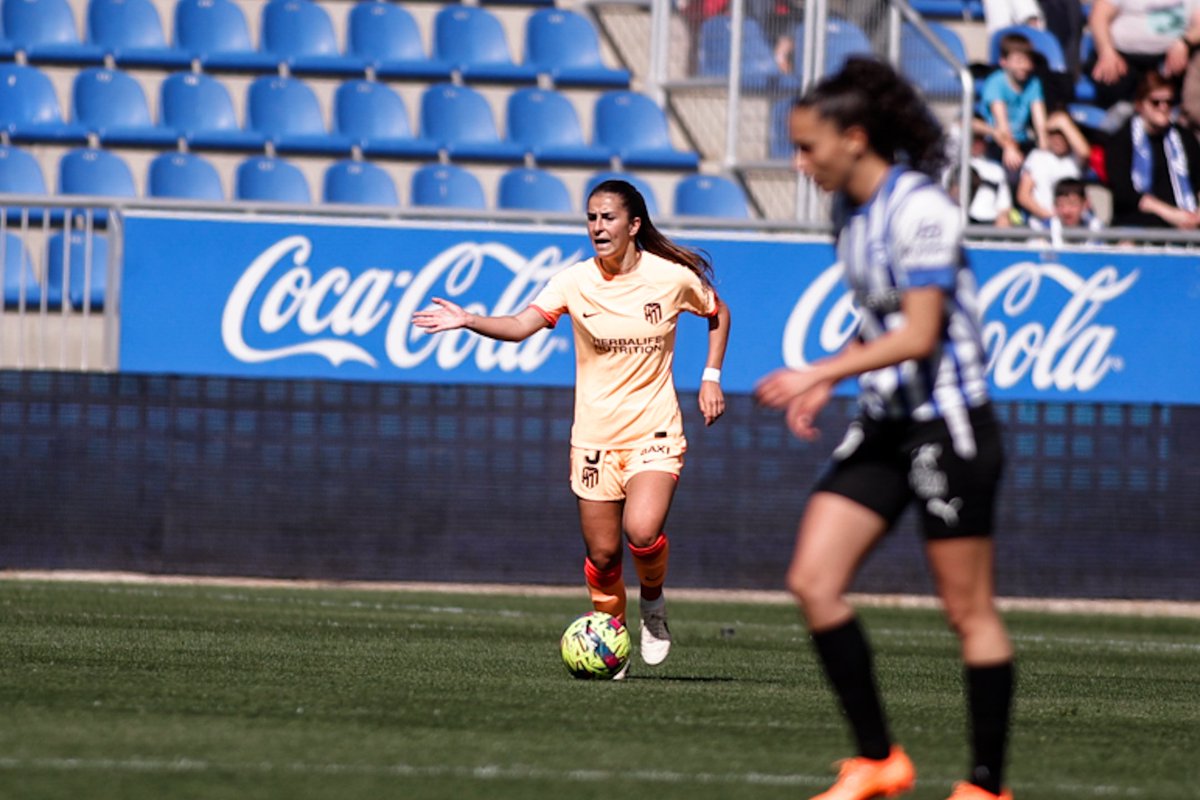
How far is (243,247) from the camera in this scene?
15.6 meters

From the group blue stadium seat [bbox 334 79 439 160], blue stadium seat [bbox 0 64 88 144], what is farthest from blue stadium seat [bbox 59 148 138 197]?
blue stadium seat [bbox 334 79 439 160]

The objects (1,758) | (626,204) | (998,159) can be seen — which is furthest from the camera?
(998,159)

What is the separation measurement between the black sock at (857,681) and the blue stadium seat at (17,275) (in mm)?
10875

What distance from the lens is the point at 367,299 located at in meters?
15.8

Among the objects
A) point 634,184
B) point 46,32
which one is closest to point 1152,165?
point 634,184

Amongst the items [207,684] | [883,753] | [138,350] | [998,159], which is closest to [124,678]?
[207,684]

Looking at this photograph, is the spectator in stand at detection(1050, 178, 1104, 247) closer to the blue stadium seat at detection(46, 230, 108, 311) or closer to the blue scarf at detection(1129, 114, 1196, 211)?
the blue scarf at detection(1129, 114, 1196, 211)

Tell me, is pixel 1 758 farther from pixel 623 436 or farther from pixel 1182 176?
pixel 1182 176

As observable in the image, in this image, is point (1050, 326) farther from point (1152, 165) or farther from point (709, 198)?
point (709, 198)

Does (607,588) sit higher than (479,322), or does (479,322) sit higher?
(479,322)

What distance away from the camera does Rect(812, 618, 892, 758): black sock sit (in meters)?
5.75

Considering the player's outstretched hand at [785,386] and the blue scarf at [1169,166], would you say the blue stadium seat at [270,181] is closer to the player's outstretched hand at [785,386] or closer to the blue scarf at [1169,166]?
the blue scarf at [1169,166]

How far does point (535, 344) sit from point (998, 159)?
5.18 meters

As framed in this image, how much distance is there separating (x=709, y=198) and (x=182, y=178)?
4645 mm
